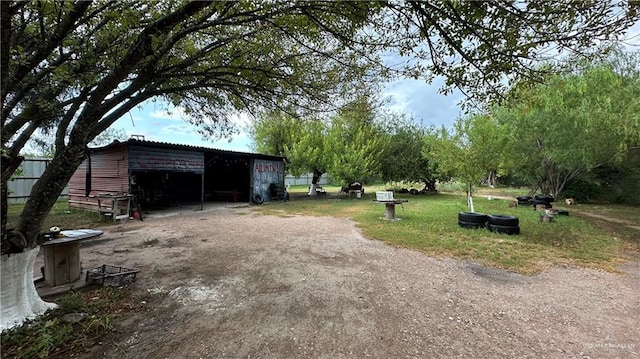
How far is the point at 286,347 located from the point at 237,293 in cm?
143

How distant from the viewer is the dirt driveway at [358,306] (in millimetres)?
2582

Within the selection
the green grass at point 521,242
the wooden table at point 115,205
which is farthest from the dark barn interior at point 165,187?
the green grass at point 521,242

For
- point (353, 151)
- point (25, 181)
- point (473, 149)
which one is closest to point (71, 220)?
point (25, 181)

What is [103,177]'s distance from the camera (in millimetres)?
10961

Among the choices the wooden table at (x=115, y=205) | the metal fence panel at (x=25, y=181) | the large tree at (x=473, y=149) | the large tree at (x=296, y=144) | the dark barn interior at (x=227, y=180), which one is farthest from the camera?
the large tree at (x=296, y=144)

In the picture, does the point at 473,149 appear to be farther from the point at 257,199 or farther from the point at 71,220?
the point at 71,220

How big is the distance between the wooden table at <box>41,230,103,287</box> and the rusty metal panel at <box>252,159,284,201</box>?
36.5 feet

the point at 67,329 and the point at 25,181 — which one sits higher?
the point at 25,181

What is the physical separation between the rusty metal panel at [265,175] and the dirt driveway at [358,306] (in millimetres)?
9350

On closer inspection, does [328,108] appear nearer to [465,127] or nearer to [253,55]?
[253,55]

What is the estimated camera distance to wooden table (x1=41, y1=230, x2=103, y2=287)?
3.64m

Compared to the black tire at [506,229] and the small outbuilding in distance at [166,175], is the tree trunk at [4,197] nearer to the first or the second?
the small outbuilding in distance at [166,175]

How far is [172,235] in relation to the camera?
23.7 feet

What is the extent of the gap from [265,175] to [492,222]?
37.8 feet
